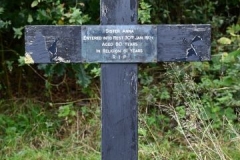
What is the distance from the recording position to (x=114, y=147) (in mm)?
2580

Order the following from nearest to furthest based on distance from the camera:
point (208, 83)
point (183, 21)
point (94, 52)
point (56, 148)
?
point (94, 52) < point (56, 148) < point (208, 83) < point (183, 21)

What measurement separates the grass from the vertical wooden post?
2.58 feet

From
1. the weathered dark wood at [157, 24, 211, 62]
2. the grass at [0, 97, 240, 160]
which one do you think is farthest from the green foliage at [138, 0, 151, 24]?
the weathered dark wood at [157, 24, 211, 62]

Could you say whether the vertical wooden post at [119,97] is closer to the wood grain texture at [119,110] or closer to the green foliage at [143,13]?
the wood grain texture at [119,110]

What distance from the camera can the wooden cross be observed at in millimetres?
2520

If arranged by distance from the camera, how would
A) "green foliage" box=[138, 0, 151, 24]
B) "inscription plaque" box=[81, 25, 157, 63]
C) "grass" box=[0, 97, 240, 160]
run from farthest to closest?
"green foliage" box=[138, 0, 151, 24], "grass" box=[0, 97, 240, 160], "inscription plaque" box=[81, 25, 157, 63]

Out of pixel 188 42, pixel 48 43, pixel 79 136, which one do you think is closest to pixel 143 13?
pixel 79 136

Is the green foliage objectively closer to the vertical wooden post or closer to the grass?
the grass

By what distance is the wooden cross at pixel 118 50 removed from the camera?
2520 millimetres

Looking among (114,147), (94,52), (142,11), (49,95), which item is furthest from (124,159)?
(49,95)

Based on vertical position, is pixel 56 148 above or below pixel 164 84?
below

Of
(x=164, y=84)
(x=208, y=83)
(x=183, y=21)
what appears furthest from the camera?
(x=183, y=21)

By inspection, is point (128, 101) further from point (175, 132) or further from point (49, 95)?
point (49, 95)

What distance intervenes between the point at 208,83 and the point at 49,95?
Answer: 5.00ft
